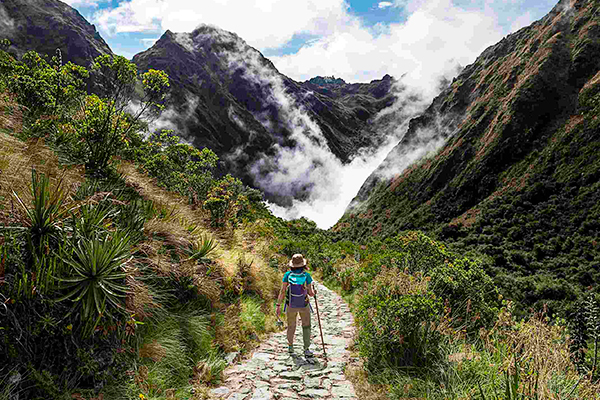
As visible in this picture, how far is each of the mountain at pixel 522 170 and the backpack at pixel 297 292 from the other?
54.6 meters

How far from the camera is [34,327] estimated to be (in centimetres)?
284

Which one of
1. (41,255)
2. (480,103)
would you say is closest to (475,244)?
(480,103)

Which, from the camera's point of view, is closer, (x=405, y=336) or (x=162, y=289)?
(x=405, y=336)

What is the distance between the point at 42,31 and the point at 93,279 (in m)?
143

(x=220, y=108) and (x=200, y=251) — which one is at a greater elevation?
(x=220, y=108)

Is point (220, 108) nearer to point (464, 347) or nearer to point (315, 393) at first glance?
point (315, 393)

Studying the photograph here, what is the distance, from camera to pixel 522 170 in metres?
81.1

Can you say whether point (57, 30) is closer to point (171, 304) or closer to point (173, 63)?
point (173, 63)

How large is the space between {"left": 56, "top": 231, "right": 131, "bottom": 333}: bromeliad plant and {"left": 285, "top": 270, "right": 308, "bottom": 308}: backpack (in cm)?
316

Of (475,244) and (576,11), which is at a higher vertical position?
(576,11)

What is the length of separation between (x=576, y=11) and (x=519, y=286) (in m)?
101

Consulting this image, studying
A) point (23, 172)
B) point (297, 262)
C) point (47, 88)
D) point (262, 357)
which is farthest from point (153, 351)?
point (47, 88)

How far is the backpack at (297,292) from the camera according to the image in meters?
5.96

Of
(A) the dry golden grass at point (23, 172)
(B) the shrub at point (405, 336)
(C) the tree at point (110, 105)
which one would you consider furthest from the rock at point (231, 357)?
(C) the tree at point (110, 105)
